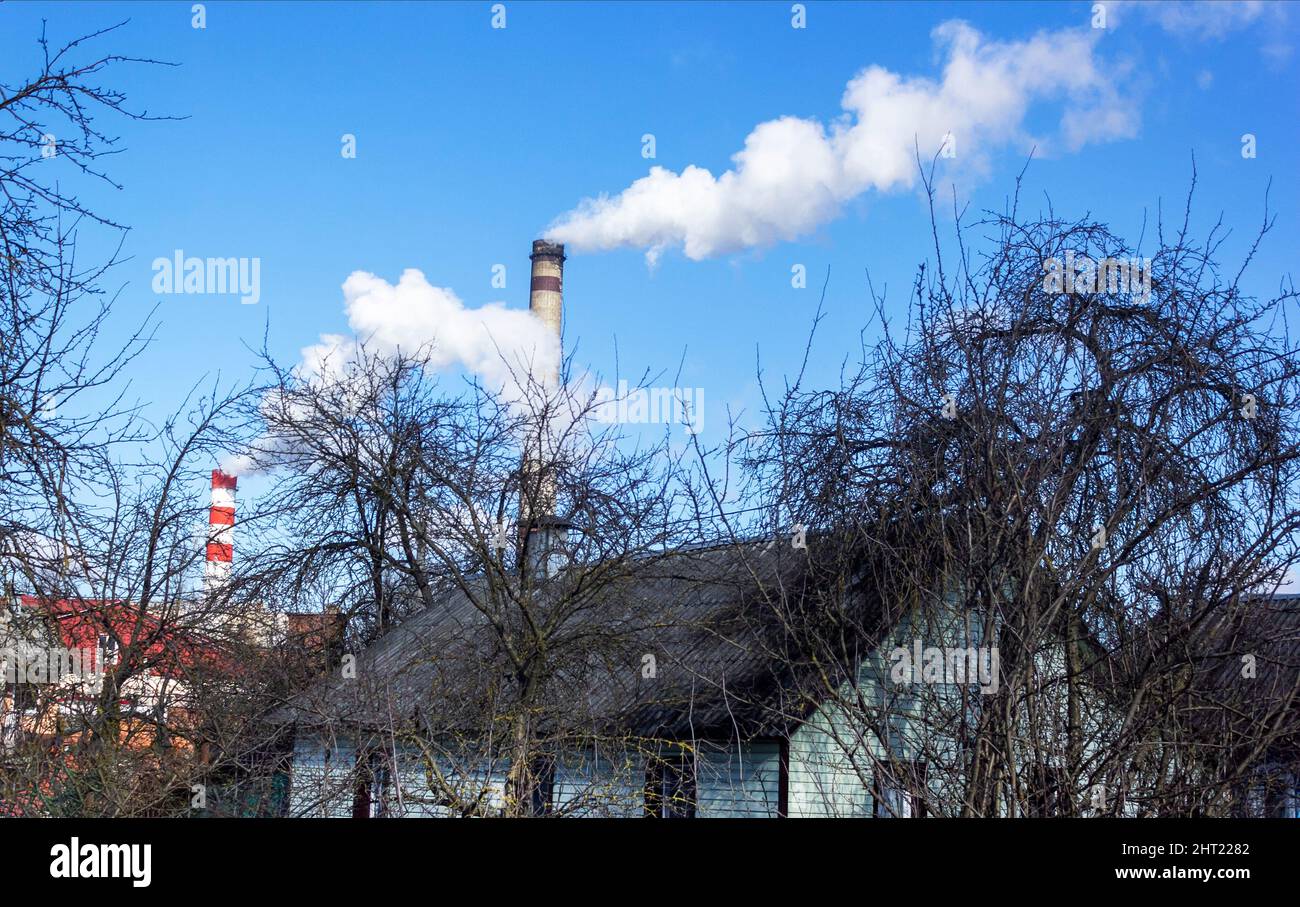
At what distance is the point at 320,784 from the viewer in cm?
899

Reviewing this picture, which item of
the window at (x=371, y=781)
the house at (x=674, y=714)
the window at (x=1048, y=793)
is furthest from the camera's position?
the window at (x=371, y=781)

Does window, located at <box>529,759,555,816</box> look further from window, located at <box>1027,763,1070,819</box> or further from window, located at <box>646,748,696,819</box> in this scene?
window, located at <box>1027,763,1070,819</box>

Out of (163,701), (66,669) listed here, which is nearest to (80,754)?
(66,669)

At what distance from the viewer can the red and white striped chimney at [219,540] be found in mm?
11266

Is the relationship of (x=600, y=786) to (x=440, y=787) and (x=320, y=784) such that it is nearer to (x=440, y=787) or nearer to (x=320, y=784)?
(x=440, y=787)

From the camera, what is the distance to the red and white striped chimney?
11.3 meters

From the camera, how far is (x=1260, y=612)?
6672mm

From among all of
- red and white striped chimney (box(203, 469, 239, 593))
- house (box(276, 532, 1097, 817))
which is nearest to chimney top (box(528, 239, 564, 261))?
red and white striped chimney (box(203, 469, 239, 593))

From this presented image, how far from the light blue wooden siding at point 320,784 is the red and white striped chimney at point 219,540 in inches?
88.0

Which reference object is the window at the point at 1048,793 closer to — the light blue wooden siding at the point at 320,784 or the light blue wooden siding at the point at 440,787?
the light blue wooden siding at the point at 440,787

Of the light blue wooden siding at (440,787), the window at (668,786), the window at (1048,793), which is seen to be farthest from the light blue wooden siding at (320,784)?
the window at (1048,793)
